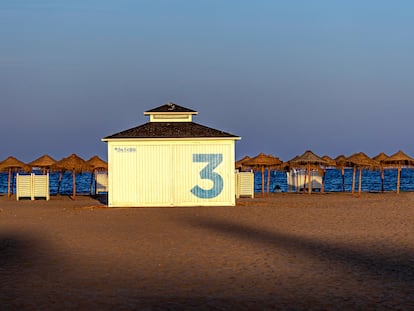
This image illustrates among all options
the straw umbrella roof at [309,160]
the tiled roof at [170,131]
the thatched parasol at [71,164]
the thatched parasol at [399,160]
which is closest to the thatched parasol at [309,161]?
the straw umbrella roof at [309,160]

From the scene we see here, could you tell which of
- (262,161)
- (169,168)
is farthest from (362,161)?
(169,168)

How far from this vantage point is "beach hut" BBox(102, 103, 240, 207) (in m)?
23.3

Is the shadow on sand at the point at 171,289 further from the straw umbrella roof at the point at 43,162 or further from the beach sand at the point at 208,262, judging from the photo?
the straw umbrella roof at the point at 43,162

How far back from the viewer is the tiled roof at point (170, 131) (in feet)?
76.9

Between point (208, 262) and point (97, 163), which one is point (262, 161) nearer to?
point (97, 163)

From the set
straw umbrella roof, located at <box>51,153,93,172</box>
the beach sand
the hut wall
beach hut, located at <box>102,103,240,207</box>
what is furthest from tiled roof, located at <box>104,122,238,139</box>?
straw umbrella roof, located at <box>51,153,93,172</box>

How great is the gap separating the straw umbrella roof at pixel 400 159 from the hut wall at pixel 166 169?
14.2 meters

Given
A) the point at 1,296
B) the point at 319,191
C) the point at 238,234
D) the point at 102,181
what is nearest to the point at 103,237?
the point at 238,234

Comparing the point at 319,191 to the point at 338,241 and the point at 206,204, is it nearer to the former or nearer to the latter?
the point at 206,204

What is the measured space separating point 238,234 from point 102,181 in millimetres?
21931

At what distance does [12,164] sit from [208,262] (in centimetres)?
2391

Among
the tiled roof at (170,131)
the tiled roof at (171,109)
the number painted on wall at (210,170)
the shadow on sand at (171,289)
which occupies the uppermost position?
the tiled roof at (171,109)

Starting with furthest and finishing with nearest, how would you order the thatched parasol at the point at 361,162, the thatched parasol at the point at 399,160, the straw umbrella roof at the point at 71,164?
1. the thatched parasol at the point at 399,160
2. the thatched parasol at the point at 361,162
3. the straw umbrella roof at the point at 71,164

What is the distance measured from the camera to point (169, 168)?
2338 centimetres
